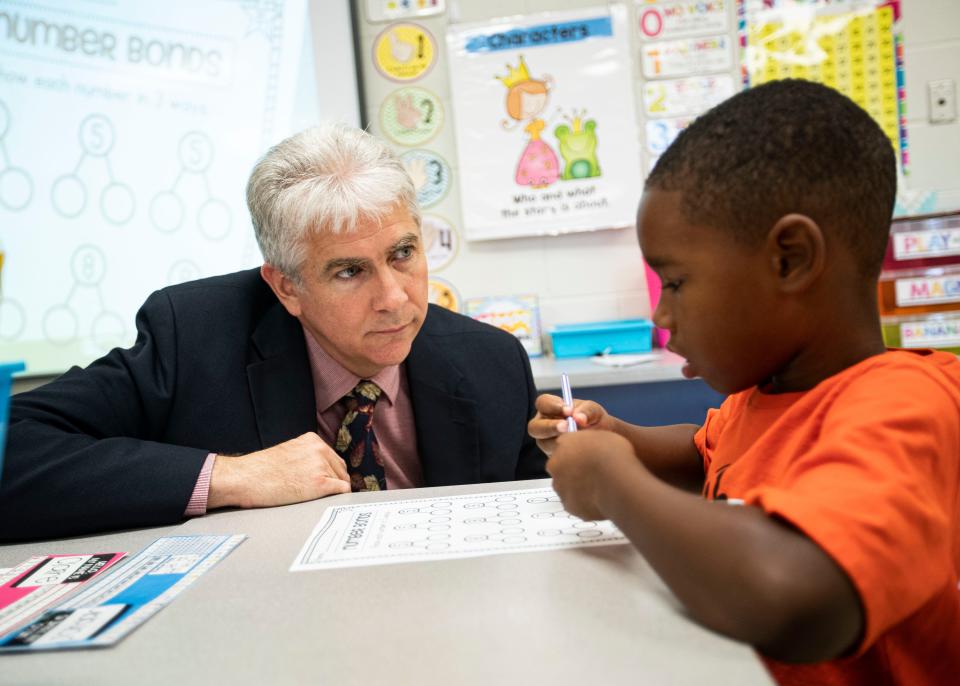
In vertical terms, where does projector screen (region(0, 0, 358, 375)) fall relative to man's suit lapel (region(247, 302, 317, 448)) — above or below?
above

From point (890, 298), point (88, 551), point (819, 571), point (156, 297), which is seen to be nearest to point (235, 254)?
point (156, 297)

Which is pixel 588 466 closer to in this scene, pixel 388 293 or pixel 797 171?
pixel 797 171

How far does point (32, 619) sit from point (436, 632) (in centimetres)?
37

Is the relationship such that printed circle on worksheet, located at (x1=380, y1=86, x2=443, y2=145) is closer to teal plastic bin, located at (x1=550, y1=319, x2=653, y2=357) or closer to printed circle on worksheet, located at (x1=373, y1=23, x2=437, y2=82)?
printed circle on worksheet, located at (x1=373, y1=23, x2=437, y2=82)

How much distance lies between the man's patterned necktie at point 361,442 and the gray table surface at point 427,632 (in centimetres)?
51

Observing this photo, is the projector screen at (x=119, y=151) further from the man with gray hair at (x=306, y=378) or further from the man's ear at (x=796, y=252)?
the man's ear at (x=796, y=252)

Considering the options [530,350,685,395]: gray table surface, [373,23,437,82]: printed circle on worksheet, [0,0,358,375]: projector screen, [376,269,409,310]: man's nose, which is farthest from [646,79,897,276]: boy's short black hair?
[373,23,437,82]: printed circle on worksheet

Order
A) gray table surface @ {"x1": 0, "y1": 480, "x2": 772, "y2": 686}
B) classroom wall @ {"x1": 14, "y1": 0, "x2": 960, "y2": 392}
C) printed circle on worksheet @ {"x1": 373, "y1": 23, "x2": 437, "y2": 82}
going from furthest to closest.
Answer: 1. printed circle on worksheet @ {"x1": 373, "y1": 23, "x2": 437, "y2": 82}
2. classroom wall @ {"x1": 14, "y1": 0, "x2": 960, "y2": 392}
3. gray table surface @ {"x1": 0, "y1": 480, "x2": 772, "y2": 686}

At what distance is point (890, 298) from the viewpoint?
196 cm

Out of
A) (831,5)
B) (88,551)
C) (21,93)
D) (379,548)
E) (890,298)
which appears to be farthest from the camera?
(831,5)

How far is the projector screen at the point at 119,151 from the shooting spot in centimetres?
186

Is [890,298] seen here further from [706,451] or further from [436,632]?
[436,632]

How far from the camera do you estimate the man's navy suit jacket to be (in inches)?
36.4

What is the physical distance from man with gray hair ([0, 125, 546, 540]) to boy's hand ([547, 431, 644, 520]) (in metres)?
0.42
